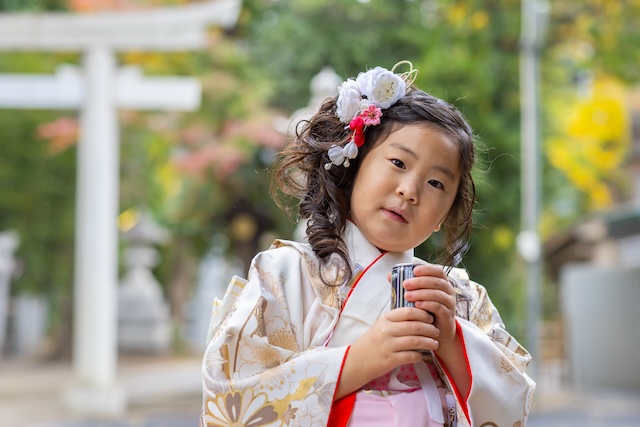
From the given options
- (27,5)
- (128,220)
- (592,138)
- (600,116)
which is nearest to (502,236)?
(592,138)

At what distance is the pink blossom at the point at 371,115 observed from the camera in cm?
145

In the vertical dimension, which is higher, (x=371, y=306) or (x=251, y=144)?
(x=251, y=144)

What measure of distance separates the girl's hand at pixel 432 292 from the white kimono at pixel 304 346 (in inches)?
3.3

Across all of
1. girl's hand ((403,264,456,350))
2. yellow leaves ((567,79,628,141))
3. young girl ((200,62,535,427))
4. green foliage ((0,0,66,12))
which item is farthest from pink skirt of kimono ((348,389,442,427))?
yellow leaves ((567,79,628,141))

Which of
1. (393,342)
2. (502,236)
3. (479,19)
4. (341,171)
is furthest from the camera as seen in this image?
(502,236)

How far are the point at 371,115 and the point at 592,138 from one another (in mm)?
11621

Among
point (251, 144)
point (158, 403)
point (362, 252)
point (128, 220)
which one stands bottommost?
point (362, 252)

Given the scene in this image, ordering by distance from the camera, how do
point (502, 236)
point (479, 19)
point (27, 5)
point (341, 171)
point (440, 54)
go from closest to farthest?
point (341, 171) < point (440, 54) < point (479, 19) < point (502, 236) < point (27, 5)

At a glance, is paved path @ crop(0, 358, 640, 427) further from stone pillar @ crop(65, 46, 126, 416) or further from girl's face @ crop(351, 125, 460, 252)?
girl's face @ crop(351, 125, 460, 252)

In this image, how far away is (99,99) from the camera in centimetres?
867

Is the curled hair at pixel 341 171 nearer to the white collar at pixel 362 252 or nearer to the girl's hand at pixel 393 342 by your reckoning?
the white collar at pixel 362 252

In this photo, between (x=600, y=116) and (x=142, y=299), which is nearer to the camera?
(x=600, y=116)

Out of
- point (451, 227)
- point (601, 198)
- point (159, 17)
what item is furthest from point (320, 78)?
point (601, 198)

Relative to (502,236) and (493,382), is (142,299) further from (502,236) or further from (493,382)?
(493,382)
